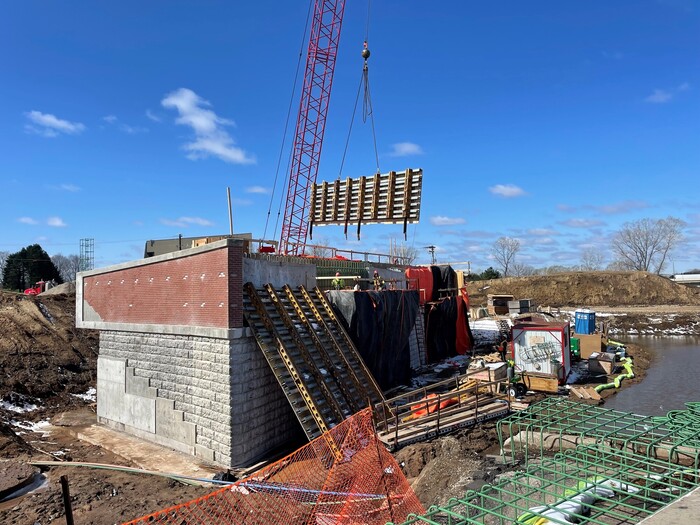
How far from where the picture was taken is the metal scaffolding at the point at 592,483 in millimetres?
5324

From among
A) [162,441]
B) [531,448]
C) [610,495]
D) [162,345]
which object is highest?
[162,345]

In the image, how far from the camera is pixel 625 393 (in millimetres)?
18828

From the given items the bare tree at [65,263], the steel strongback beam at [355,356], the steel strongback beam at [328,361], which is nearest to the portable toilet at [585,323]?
the steel strongback beam at [355,356]

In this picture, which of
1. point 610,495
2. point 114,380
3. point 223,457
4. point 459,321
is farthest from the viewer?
point 459,321

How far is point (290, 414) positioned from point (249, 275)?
4745mm

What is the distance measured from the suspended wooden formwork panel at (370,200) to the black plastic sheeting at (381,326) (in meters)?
5.92

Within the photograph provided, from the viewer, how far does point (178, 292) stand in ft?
47.3

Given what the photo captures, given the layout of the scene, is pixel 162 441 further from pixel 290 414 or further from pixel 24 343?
pixel 24 343

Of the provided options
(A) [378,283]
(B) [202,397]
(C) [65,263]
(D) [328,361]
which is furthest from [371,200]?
(C) [65,263]

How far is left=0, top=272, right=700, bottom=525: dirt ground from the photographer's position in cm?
988

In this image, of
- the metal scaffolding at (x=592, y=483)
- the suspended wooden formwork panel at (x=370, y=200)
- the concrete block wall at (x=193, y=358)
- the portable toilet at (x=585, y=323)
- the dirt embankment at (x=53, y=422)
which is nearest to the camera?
the metal scaffolding at (x=592, y=483)

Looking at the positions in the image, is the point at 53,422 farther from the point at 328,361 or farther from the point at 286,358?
the point at 328,361

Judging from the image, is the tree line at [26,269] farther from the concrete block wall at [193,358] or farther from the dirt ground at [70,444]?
the concrete block wall at [193,358]

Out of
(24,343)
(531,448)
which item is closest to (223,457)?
(531,448)
